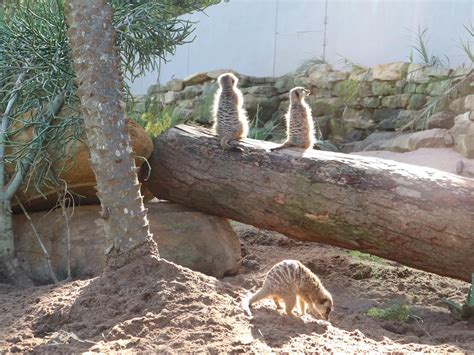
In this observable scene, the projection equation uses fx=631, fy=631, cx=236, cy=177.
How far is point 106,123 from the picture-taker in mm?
4191

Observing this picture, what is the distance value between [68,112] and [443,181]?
10.6ft

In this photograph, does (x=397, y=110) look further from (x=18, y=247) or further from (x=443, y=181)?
(x=18, y=247)

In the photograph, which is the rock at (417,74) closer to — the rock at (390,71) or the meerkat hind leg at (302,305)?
the rock at (390,71)

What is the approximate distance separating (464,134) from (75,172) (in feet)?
21.0

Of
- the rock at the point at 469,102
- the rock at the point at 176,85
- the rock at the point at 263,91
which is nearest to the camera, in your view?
the rock at the point at 469,102

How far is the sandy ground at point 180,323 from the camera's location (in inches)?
132

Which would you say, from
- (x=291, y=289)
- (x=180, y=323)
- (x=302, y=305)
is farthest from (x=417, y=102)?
(x=180, y=323)

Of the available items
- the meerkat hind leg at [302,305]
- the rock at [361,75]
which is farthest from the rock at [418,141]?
the meerkat hind leg at [302,305]

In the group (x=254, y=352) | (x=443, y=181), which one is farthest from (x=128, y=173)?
(x=443, y=181)

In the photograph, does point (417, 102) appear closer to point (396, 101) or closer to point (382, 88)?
point (396, 101)

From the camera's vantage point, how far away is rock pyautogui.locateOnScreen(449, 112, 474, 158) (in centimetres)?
952

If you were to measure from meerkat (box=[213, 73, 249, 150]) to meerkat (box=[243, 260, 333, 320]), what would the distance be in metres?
1.93

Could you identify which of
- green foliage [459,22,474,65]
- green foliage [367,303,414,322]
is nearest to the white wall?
green foliage [459,22,474,65]

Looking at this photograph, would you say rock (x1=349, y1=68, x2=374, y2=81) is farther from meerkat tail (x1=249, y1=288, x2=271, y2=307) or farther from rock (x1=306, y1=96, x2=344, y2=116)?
meerkat tail (x1=249, y1=288, x2=271, y2=307)
